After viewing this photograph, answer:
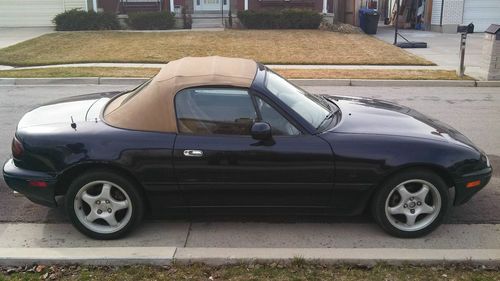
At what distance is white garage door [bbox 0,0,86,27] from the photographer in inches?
973

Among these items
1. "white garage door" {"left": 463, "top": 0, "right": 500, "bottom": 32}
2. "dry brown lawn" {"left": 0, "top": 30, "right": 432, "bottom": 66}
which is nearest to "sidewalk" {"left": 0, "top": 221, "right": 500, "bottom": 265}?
"dry brown lawn" {"left": 0, "top": 30, "right": 432, "bottom": 66}

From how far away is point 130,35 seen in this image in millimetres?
19953

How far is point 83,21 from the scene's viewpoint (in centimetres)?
2189

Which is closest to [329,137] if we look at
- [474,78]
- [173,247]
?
[173,247]

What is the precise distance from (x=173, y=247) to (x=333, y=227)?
4.42ft

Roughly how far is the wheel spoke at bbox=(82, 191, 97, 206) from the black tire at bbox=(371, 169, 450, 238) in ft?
7.20

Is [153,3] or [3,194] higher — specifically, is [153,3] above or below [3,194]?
above

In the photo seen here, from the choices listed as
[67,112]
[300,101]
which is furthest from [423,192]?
[67,112]

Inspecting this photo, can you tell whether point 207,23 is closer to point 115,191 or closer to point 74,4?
point 74,4

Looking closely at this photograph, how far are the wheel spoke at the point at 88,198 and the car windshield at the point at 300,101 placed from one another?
5.37 feet

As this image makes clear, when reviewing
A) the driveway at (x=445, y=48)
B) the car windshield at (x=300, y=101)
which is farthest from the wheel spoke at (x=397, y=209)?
the driveway at (x=445, y=48)

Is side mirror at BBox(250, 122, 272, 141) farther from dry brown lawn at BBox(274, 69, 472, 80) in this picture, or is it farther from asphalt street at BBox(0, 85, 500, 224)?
dry brown lawn at BBox(274, 69, 472, 80)

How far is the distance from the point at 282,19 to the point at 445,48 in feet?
23.3

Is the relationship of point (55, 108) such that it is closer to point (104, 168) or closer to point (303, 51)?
point (104, 168)
